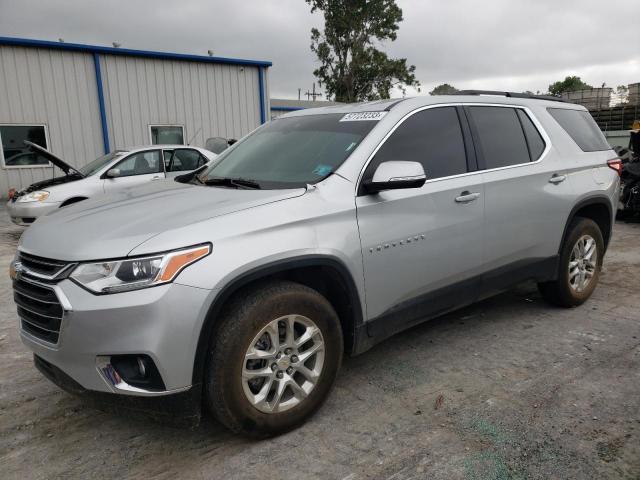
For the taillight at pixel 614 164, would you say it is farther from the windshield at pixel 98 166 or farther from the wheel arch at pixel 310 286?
the windshield at pixel 98 166

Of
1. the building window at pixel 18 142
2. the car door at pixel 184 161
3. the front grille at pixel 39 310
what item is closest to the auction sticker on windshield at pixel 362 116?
the front grille at pixel 39 310

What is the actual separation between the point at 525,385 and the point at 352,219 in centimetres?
154

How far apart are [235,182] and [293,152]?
1.53ft

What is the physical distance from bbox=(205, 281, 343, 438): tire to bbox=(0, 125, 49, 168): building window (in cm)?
1417

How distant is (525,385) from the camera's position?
3.08 metres

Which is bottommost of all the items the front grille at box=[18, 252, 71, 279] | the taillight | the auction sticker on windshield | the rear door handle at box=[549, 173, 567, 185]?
the front grille at box=[18, 252, 71, 279]

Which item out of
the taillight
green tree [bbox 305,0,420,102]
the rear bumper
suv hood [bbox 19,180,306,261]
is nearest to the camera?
suv hood [bbox 19,180,306,261]

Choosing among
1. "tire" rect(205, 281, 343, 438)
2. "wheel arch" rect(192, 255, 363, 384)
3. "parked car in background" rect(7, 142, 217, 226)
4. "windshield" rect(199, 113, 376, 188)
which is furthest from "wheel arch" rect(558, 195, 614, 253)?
"parked car in background" rect(7, 142, 217, 226)

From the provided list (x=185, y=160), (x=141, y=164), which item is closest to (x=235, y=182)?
(x=141, y=164)

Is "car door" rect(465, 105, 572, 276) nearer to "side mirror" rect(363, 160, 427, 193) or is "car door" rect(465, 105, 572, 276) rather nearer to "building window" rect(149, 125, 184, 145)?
"side mirror" rect(363, 160, 427, 193)

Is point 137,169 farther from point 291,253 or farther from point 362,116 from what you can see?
point 291,253

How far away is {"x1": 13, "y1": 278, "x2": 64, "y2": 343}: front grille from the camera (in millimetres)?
2244

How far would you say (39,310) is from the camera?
2342 millimetres

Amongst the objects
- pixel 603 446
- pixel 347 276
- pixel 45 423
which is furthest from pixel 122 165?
pixel 603 446
